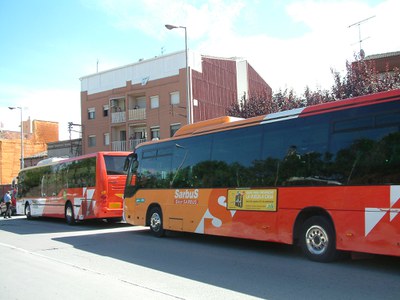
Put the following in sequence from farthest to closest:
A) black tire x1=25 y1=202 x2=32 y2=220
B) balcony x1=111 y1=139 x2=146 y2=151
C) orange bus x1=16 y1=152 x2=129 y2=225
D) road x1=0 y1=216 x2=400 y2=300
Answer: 1. balcony x1=111 y1=139 x2=146 y2=151
2. black tire x1=25 y1=202 x2=32 y2=220
3. orange bus x1=16 y1=152 x2=129 y2=225
4. road x1=0 y1=216 x2=400 y2=300

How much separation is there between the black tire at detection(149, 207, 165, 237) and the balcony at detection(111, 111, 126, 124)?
85.0ft

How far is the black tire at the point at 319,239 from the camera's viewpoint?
8062 mm

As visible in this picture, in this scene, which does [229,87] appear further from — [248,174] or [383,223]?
[383,223]

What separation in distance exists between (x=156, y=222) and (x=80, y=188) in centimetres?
605

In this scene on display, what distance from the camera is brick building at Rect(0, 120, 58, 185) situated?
57875 millimetres

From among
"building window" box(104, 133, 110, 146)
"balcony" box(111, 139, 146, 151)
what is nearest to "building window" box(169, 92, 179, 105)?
"balcony" box(111, 139, 146, 151)

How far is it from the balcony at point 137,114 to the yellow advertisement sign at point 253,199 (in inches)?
1080

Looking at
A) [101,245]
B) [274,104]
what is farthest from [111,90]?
[101,245]

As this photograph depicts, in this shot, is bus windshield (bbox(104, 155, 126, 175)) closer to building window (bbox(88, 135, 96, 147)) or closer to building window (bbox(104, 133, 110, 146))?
building window (bbox(104, 133, 110, 146))

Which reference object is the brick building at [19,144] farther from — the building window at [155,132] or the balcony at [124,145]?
the building window at [155,132]

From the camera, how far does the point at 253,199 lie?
383 inches

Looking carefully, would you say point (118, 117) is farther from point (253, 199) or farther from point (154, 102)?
point (253, 199)

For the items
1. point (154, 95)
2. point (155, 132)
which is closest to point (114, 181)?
point (155, 132)

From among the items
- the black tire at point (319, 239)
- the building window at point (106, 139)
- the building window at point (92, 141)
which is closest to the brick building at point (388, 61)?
the black tire at point (319, 239)
